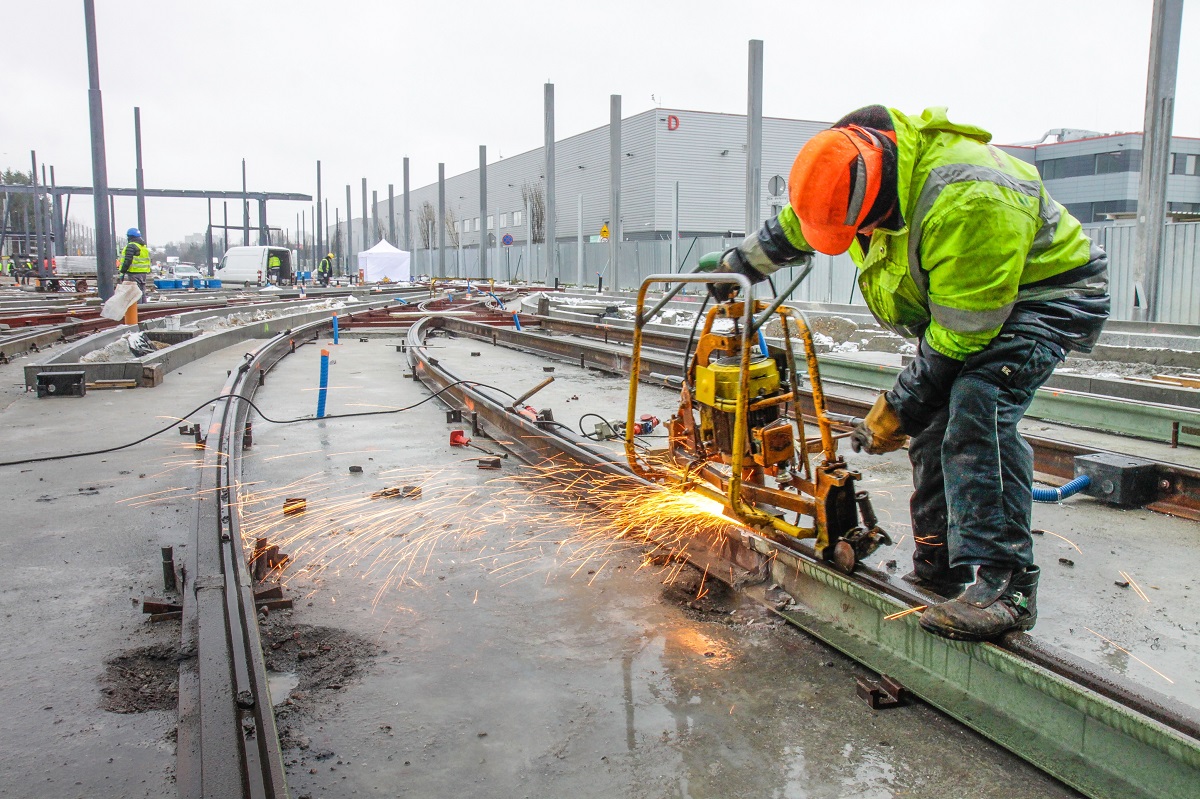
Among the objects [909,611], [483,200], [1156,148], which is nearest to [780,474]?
[909,611]

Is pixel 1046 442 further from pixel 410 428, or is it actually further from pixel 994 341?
pixel 410 428

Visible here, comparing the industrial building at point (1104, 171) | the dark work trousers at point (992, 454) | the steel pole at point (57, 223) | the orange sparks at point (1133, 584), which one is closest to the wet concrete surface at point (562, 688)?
the dark work trousers at point (992, 454)

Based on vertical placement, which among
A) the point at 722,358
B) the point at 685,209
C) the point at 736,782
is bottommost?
the point at 736,782

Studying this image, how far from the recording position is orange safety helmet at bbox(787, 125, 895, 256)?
7.62ft

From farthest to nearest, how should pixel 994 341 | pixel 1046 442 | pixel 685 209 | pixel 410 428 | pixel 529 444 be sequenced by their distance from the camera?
pixel 685 209 < pixel 410 428 < pixel 529 444 < pixel 1046 442 < pixel 994 341

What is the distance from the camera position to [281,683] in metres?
2.71

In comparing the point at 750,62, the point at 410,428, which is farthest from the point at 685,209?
the point at 410,428

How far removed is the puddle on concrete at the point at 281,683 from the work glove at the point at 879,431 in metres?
1.87

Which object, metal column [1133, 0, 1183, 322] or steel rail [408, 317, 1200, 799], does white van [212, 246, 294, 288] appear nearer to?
metal column [1133, 0, 1183, 322]

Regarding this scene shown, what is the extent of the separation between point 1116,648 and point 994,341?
4.16ft

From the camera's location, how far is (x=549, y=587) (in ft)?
11.6

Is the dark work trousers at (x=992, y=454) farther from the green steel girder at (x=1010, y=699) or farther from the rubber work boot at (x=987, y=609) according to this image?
the green steel girder at (x=1010, y=699)

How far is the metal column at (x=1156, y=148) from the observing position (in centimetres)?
1177

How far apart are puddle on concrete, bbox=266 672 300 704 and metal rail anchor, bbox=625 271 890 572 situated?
148 centimetres
